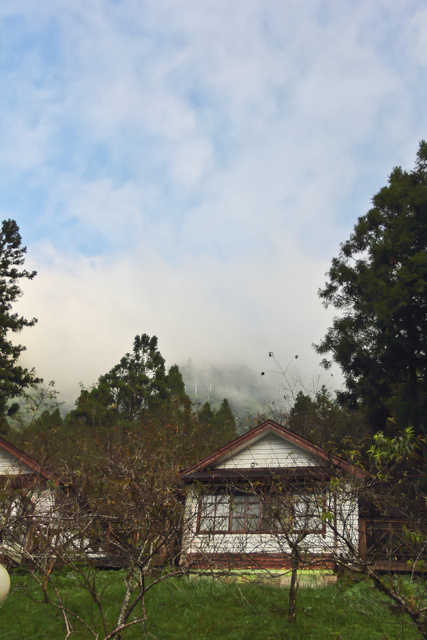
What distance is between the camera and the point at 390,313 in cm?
2192

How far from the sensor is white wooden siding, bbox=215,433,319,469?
1748cm

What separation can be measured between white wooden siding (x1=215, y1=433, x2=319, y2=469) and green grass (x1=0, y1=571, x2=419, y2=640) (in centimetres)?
533

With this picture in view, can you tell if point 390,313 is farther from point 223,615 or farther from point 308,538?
point 223,615

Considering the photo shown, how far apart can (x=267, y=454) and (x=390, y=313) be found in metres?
9.25

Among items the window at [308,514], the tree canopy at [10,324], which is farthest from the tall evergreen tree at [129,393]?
the window at [308,514]

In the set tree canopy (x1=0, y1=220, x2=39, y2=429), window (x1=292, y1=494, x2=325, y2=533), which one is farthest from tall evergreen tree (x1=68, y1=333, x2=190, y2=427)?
window (x1=292, y1=494, x2=325, y2=533)

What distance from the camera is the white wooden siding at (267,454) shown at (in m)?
17.5

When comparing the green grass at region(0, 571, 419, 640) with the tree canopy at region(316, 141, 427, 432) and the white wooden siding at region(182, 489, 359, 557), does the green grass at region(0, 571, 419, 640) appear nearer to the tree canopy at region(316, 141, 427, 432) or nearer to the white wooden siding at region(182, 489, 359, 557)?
the white wooden siding at region(182, 489, 359, 557)

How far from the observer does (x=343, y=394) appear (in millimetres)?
25172

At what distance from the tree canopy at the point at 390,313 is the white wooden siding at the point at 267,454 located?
7.39 m

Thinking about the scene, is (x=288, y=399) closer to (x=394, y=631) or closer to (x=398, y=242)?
(x=394, y=631)

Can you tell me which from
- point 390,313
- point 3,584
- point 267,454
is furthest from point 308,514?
point 390,313

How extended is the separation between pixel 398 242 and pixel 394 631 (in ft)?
61.3

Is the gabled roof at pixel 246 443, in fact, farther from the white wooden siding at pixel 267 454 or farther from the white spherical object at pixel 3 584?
the white spherical object at pixel 3 584
